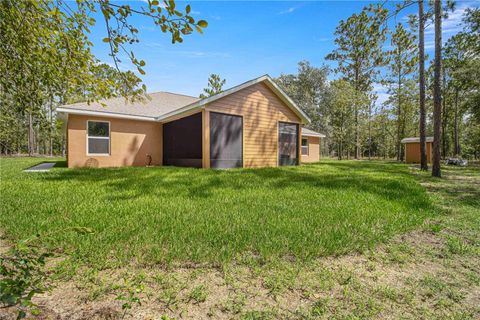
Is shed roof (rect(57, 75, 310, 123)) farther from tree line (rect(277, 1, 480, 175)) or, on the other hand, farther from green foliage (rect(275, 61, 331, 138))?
green foliage (rect(275, 61, 331, 138))

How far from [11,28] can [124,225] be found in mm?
2608

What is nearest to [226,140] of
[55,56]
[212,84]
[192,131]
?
[192,131]

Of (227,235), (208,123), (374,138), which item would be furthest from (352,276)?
(374,138)

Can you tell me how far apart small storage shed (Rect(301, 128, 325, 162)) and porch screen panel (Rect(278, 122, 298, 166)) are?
7.01 metres

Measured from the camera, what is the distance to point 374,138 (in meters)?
48.0

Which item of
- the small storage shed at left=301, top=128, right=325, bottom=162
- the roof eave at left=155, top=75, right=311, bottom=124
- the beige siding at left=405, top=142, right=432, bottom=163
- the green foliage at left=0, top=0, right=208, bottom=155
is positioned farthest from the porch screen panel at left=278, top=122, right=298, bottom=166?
the beige siding at left=405, top=142, right=432, bottom=163

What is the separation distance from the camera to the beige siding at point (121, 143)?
10609 millimetres

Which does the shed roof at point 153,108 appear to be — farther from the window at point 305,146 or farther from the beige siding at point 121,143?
the window at point 305,146

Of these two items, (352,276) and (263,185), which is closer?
(352,276)

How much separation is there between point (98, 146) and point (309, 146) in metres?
17.3

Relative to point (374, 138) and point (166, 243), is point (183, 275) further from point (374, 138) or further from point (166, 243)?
point (374, 138)

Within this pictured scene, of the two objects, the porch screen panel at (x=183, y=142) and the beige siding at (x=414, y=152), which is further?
the beige siding at (x=414, y=152)

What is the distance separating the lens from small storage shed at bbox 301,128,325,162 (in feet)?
71.5

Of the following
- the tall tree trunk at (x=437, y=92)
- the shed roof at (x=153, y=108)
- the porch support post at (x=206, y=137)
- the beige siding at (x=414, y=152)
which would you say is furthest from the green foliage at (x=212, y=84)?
the tall tree trunk at (x=437, y=92)
